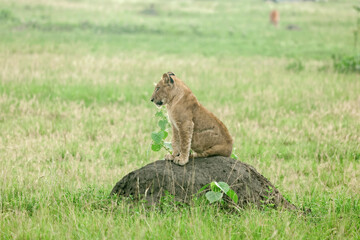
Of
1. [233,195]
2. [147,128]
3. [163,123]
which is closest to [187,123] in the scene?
[163,123]

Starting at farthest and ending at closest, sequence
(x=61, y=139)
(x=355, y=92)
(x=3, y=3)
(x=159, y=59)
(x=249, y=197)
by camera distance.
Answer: (x=3, y=3)
(x=159, y=59)
(x=355, y=92)
(x=61, y=139)
(x=249, y=197)

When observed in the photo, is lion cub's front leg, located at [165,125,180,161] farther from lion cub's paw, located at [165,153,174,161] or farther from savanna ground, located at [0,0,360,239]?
savanna ground, located at [0,0,360,239]

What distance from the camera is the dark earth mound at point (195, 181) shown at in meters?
5.42

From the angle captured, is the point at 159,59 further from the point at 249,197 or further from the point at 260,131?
the point at 249,197

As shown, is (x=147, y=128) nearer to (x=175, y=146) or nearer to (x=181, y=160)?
(x=175, y=146)

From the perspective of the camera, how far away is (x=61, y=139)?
9117 millimetres

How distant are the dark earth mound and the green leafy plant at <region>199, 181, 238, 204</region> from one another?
23 centimetres

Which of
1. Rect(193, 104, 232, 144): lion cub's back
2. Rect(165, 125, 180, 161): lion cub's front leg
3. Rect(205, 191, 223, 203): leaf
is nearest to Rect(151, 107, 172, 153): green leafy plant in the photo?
Rect(165, 125, 180, 161): lion cub's front leg

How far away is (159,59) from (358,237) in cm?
1547

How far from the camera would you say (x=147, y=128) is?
10438mm

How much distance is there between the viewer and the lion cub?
5.41 metres

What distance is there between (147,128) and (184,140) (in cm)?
506

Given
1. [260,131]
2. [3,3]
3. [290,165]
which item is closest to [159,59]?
[260,131]

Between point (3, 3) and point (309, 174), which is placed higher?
point (3, 3)
